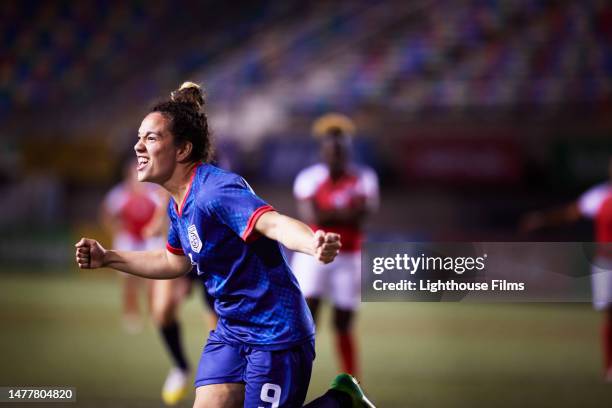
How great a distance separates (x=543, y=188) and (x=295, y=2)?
27.0 feet

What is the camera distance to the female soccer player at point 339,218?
6625mm

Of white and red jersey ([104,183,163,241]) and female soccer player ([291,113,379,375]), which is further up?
white and red jersey ([104,183,163,241])

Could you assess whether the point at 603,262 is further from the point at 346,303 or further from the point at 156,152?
the point at 156,152

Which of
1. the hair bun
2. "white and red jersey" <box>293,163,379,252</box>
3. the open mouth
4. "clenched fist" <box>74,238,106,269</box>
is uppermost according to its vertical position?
"white and red jersey" <box>293,163,379,252</box>

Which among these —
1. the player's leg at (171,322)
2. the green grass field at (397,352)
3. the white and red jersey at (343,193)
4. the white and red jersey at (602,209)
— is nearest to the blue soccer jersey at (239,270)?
the green grass field at (397,352)

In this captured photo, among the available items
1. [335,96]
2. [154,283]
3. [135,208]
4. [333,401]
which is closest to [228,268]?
[333,401]

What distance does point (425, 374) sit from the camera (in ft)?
23.1

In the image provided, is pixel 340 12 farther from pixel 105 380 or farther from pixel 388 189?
pixel 105 380

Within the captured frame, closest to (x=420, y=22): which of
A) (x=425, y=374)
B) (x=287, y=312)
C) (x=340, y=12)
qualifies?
(x=340, y=12)

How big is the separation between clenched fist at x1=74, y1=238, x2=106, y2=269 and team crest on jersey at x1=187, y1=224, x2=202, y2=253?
42cm

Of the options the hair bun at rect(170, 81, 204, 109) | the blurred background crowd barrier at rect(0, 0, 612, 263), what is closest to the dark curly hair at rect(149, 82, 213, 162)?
the hair bun at rect(170, 81, 204, 109)

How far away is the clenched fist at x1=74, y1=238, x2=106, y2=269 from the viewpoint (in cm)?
347

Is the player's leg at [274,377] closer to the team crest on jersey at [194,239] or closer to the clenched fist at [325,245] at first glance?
the team crest on jersey at [194,239]

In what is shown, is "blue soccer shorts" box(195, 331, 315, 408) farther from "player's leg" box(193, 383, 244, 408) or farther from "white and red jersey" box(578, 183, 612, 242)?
"white and red jersey" box(578, 183, 612, 242)
